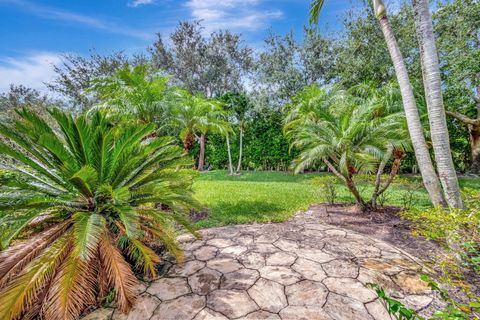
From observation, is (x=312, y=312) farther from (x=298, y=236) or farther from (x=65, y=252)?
(x=65, y=252)

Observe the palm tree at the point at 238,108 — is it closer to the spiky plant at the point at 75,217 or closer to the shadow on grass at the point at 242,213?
the shadow on grass at the point at 242,213

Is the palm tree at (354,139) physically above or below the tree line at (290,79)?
below

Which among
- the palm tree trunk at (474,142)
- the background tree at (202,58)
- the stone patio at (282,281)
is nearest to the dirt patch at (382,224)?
the stone patio at (282,281)

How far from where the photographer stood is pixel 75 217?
8.73ft

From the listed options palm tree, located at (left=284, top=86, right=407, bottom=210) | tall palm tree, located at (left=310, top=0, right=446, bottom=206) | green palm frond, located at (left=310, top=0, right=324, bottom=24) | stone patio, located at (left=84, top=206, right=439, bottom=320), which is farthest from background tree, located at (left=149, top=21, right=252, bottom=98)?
stone patio, located at (left=84, top=206, right=439, bottom=320)

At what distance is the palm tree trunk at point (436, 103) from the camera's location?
10.7 feet

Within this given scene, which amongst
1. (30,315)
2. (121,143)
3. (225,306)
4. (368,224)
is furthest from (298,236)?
(30,315)

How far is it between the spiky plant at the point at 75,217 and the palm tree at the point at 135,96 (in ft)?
8.79

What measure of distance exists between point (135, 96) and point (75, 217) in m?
3.99

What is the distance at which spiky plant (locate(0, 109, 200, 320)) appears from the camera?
2.21 m

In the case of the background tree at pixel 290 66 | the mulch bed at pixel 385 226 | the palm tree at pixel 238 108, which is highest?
the background tree at pixel 290 66

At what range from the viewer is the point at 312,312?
231 cm

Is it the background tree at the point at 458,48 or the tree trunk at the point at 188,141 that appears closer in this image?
the background tree at the point at 458,48

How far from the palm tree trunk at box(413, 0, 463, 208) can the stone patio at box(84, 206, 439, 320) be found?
4.15 ft
